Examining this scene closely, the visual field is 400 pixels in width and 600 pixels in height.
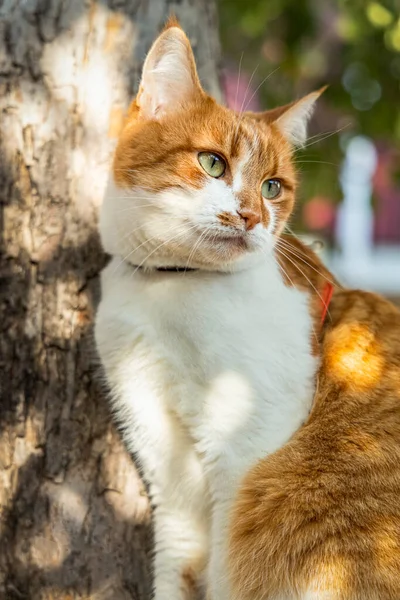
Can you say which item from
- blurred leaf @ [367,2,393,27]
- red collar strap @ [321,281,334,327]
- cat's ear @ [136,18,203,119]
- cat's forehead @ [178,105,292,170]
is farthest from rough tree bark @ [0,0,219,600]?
blurred leaf @ [367,2,393,27]

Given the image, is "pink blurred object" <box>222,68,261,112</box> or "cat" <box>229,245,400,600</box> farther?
"pink blurred object" <box>222,68,261,112</box>

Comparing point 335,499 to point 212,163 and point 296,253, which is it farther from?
point 212,163

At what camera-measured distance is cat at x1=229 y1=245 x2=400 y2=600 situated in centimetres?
178

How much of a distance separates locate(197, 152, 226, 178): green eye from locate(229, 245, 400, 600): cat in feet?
1.99

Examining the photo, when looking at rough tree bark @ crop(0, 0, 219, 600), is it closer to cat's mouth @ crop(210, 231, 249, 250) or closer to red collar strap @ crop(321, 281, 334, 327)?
cat's mouth @ crop(210, 231, 249, 250)

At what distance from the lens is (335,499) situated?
186cm

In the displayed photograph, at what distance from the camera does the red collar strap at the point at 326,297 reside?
85.7 inches

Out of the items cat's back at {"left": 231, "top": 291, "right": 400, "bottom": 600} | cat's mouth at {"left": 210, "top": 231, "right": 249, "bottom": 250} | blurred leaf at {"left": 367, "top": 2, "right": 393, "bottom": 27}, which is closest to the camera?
cat's back at {"left": 231, "top": 291, "right": 400, "bottom": 600}

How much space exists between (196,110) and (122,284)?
1.78 feet

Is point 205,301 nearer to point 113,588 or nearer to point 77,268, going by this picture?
point 77,268

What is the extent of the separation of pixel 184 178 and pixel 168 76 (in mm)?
307

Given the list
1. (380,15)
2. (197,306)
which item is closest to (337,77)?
(380,15)

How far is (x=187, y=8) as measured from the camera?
243 centimetres

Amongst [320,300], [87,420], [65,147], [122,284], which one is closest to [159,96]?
[65,147]
